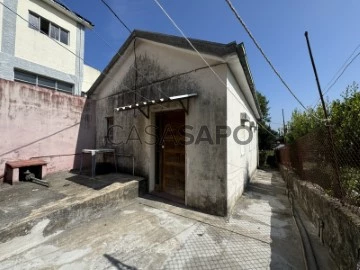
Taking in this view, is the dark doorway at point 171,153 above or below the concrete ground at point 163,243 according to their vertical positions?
above

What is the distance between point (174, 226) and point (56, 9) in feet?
45.6

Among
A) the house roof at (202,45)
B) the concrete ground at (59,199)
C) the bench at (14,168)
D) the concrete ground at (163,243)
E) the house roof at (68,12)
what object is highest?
the house roof at (68,12)

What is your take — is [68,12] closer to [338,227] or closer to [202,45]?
[202,45]

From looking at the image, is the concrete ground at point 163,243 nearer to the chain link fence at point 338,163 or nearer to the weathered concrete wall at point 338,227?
the weathered concrete wall at point 338,227

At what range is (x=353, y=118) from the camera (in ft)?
13.6

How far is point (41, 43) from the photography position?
10.7m

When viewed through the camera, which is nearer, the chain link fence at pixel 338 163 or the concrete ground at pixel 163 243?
the concrete ground at pixel 163 243

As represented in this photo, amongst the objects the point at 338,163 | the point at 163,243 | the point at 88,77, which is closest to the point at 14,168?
the point at 163,243

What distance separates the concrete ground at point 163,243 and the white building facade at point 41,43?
7756mm

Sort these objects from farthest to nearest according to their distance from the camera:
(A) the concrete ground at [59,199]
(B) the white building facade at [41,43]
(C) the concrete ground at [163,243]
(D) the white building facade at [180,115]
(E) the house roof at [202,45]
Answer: (B) the white building facade at [41,43], (D) the white building facade at [180,115], (E) the house roof at [202,45], (A) the concrete ground at [59,199], (C) the concrete ground at [163,243]

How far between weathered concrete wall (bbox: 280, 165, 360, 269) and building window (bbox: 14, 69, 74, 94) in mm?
13153

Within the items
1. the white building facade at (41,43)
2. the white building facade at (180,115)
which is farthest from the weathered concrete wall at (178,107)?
the white building facade at (41,43)

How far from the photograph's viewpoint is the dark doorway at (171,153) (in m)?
6.39

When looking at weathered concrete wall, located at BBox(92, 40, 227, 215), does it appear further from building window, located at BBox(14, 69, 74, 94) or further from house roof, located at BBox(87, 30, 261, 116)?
building window, located at BBox(14, 69, 74, 94)
